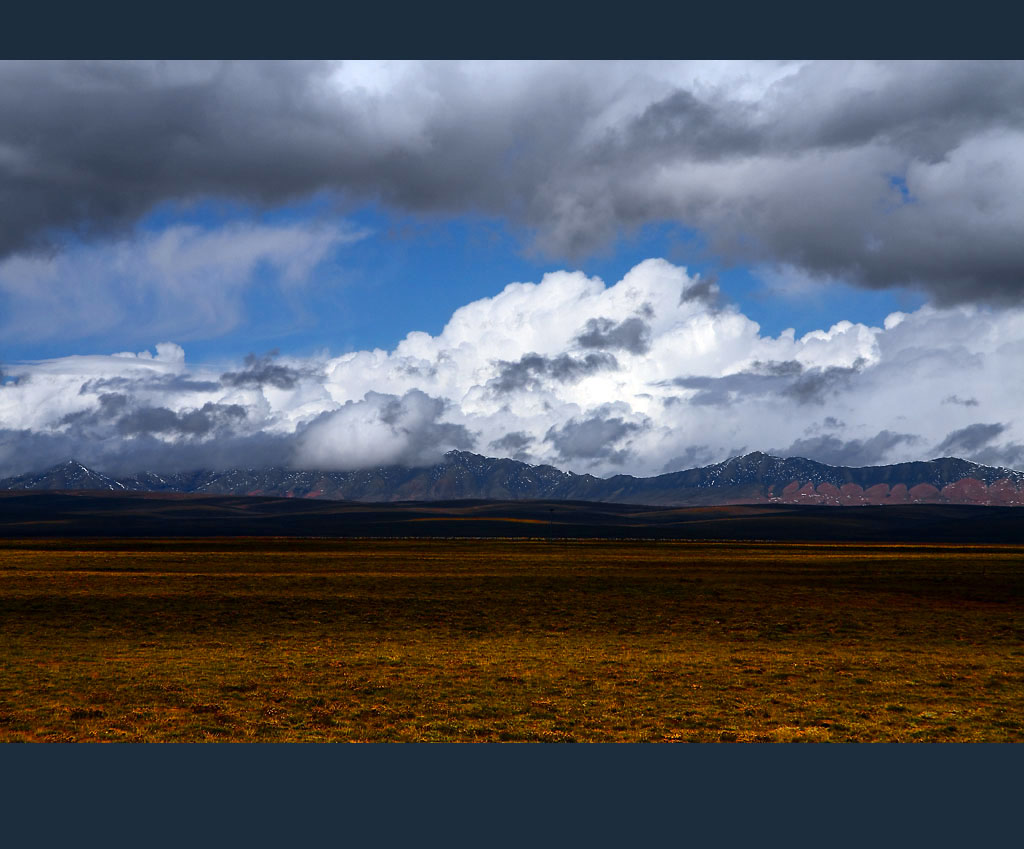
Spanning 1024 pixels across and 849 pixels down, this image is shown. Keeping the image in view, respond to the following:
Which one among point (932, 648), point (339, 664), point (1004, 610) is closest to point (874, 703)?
point (932, 648)

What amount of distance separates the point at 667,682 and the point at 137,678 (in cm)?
1737

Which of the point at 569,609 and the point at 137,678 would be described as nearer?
the point at 137,678

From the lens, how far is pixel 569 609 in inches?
1978

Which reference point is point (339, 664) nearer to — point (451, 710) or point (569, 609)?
point (451, 710)

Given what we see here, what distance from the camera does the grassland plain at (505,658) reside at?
907 inches

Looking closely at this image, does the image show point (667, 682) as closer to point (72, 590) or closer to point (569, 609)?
point (569, 609)

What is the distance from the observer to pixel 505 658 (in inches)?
1312

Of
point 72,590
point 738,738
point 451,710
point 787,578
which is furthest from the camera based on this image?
point 787,578

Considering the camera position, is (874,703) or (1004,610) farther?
(1004,610)

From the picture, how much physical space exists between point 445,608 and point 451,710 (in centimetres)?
2579

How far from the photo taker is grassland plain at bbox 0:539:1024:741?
23.0m

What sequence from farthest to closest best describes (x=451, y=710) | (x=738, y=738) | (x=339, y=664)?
(x=339, y=664), (x=451, y=710), (x=738, y=738)

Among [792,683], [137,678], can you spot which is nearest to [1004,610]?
[792,683]

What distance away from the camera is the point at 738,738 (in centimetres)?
2167
